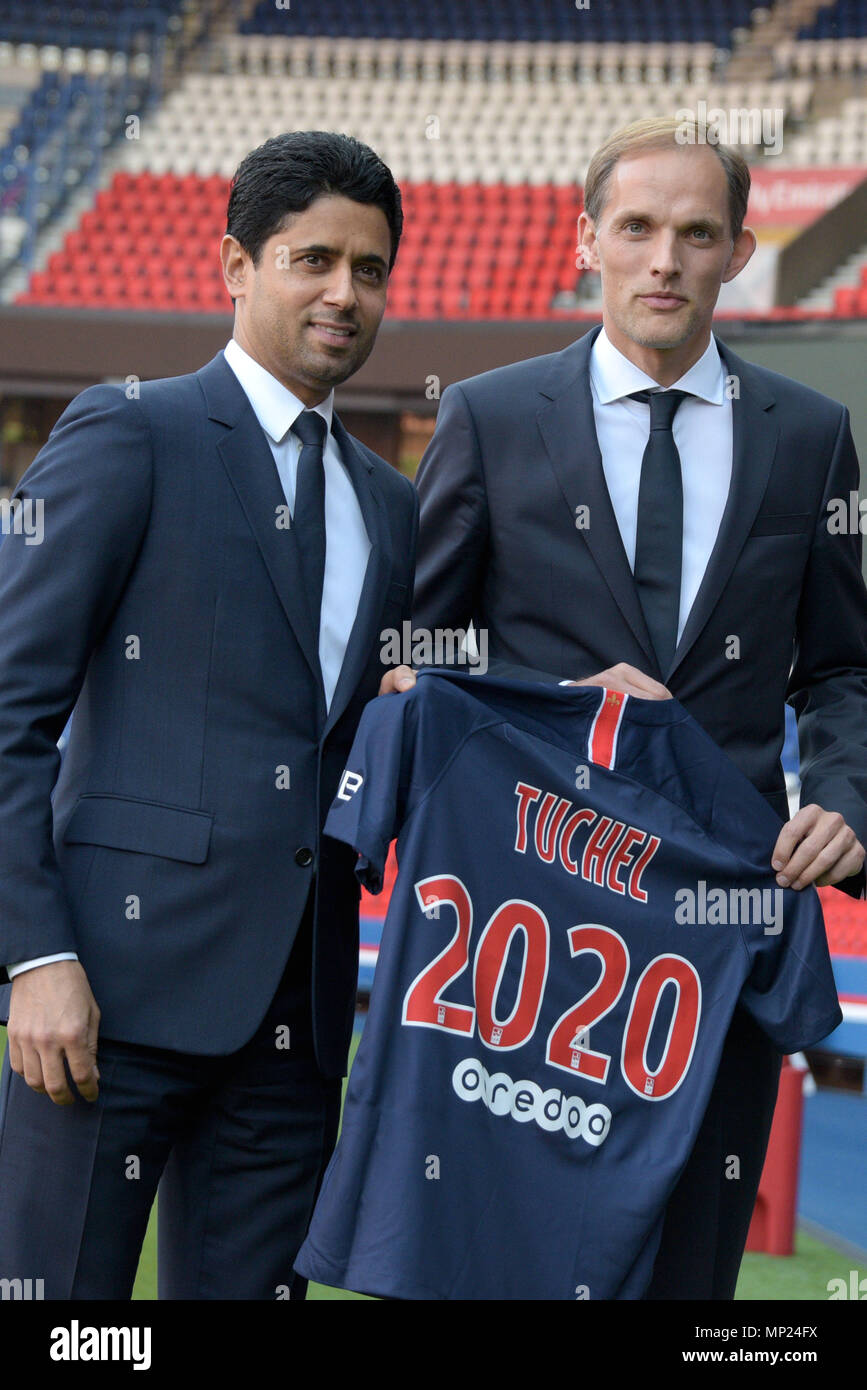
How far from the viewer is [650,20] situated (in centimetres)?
1406

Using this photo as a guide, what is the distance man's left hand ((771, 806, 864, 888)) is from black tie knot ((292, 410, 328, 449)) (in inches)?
26.8

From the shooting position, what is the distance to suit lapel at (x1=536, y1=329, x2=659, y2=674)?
5.96 ft

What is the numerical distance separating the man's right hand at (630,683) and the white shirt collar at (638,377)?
Answer: 13.5 inches

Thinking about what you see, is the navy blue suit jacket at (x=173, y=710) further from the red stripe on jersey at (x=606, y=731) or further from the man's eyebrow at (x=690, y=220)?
the man's eyebrow at (x=690, y=220)

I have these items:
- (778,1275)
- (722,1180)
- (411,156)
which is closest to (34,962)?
(722,1180)

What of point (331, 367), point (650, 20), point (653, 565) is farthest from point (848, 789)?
point (650, 20)

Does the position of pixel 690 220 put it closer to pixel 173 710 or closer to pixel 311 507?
pixel 311 507

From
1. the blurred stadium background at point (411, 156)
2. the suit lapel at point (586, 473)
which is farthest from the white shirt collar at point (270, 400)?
the blurred stadium background at point (411, 156)

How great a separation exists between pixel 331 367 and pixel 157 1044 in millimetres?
745

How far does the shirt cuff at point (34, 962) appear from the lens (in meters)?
1.57

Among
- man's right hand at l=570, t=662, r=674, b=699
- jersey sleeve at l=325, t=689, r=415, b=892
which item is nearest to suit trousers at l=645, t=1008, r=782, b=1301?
man's right hand at l=570, t=662, r=674, b=699

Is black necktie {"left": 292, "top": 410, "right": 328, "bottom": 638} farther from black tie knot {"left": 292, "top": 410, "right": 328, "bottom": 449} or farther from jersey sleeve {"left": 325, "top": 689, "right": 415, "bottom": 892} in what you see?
jersey sleeve {"left": 325, "top": 689, "right": 415, "bottom": 892}

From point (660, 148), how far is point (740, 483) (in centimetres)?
39

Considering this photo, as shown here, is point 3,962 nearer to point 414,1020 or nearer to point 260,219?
point 414,1020
